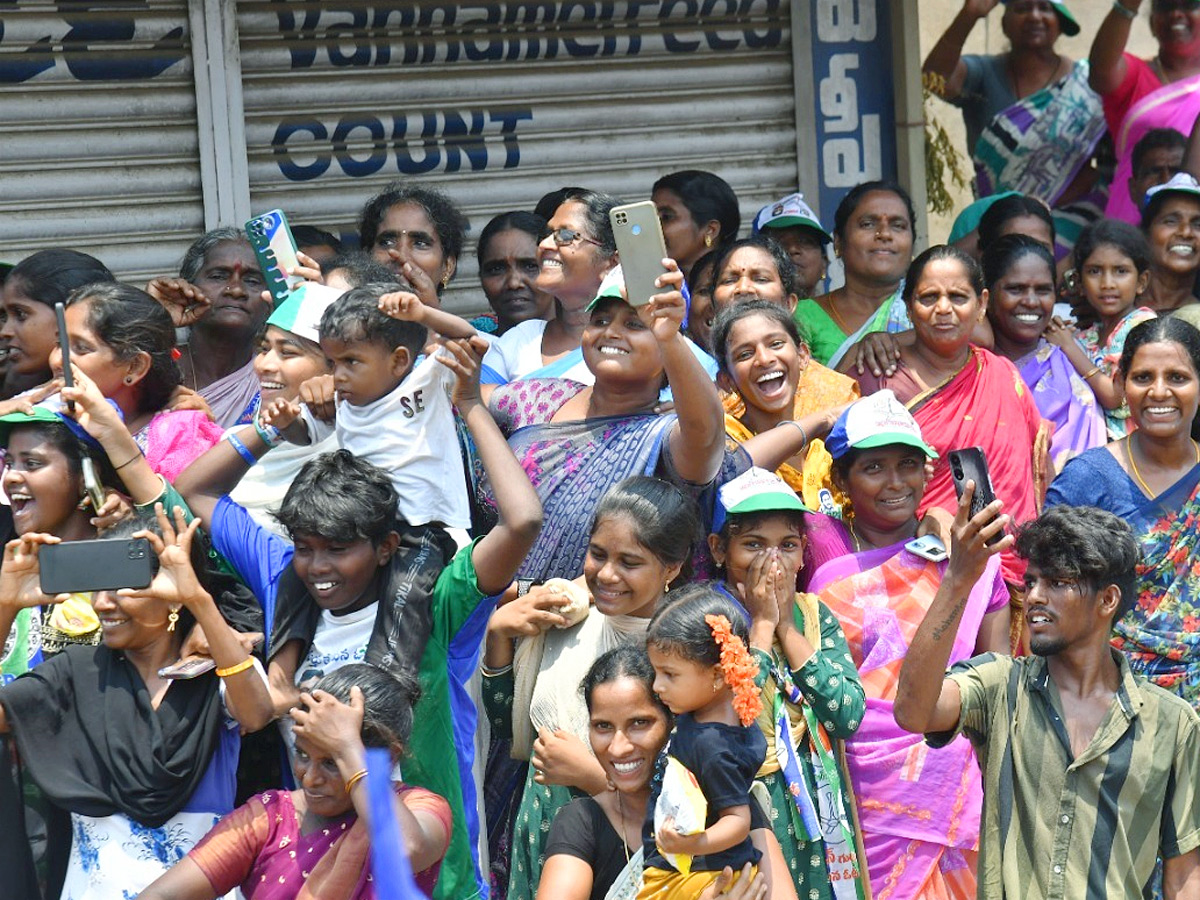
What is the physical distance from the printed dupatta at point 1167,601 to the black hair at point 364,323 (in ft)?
6.30

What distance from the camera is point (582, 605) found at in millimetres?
4266

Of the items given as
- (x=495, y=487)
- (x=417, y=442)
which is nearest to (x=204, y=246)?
(x=417, y=442)

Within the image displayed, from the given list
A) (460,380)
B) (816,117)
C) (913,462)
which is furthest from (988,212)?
(460,380)

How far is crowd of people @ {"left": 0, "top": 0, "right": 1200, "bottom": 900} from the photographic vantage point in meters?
3.81

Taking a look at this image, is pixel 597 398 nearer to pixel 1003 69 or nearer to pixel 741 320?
pixel 741 320

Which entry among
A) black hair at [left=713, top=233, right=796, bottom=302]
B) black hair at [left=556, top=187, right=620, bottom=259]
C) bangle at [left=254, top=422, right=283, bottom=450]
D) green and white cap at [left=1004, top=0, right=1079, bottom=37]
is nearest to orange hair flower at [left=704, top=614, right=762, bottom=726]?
bangle at [left=254, top=422, right=283, bottom=450]

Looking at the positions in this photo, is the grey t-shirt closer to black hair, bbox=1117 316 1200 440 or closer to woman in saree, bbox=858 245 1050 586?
woman in saree, bbox=858 245 1050 586

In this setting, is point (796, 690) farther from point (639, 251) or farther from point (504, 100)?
point (504, 100)

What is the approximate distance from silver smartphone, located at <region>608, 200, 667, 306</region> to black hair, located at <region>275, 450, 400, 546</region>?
2.30 feet

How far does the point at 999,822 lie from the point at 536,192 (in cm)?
345

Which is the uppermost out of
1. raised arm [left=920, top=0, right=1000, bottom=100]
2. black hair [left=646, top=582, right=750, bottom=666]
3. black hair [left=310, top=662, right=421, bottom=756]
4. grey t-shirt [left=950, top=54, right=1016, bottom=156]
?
raised arm [left=920, top=0, right=1000, bottom=100]

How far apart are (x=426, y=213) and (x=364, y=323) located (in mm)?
1338

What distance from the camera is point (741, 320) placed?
5.02m

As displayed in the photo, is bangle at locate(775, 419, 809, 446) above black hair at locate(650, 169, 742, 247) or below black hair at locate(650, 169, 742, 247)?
below
